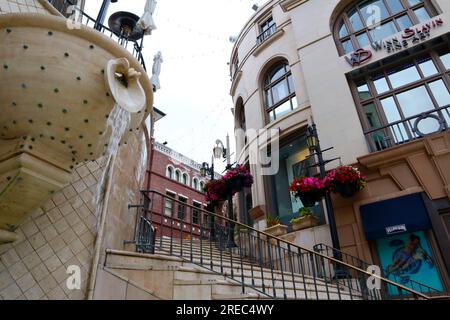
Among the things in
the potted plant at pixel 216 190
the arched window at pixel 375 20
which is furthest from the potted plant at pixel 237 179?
the arched window at pixel 375 20

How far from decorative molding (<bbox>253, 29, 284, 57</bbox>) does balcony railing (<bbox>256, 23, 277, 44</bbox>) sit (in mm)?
363

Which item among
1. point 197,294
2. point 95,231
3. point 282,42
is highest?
point 282,42

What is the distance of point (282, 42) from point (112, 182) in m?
11.7

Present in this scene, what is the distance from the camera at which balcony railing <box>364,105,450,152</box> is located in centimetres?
793

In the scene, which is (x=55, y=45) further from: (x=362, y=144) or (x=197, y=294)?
(x=362, y=144)

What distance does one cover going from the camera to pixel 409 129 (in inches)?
328

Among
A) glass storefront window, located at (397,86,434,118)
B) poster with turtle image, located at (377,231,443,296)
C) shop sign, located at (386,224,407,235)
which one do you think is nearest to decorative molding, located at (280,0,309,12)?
glass storefront window, located at (397,86,434,118)

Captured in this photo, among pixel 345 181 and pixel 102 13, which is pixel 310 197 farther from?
pixel 102 13

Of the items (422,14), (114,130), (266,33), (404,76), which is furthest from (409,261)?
(266,33)

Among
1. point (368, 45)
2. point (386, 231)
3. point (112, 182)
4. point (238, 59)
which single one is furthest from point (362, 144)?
→ point (238, 59)

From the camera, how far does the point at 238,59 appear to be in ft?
54.2

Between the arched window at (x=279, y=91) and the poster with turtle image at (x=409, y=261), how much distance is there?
6.50 m

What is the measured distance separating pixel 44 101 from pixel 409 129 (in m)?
9.24

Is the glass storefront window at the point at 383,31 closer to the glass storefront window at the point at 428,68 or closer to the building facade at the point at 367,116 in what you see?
the building facade at the point at 367,116
